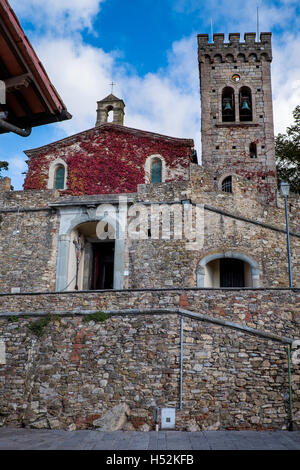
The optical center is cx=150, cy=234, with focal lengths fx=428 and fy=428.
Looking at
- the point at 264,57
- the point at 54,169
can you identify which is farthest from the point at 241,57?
the point at 54,169

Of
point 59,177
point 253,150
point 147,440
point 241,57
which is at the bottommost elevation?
point 147,440

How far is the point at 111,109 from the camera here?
24.4 m

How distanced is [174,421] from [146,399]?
0.77 meters

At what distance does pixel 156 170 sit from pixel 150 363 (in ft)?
38.8

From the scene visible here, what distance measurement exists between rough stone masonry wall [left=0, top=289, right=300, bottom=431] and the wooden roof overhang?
18.1ft

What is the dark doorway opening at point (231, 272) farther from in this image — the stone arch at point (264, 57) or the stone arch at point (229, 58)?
the stone arch at point (264, 57)

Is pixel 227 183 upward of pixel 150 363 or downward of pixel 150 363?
upward

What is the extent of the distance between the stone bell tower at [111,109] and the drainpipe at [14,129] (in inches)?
692

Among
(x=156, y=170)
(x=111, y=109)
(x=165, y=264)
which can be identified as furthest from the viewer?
(x=111, y=109)

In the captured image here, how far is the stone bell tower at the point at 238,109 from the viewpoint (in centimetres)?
2131

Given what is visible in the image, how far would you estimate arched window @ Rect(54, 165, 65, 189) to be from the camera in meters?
20.5

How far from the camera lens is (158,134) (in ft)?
66.1

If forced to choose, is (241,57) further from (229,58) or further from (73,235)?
(73,235)

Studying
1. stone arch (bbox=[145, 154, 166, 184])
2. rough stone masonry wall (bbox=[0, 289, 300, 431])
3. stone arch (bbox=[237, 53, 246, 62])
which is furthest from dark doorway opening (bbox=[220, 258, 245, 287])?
stone arch (bbox=[237, 53, 246, 62])
